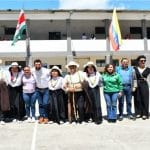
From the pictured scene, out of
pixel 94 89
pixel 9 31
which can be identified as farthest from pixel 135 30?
pixel 94 89

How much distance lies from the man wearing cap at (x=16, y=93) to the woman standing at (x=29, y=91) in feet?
0.52

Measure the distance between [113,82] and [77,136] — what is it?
2.49 meters

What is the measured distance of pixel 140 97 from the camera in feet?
Answer: 43.6

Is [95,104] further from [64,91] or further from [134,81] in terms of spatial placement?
[134,81]

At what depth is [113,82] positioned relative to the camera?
12789 millimetres

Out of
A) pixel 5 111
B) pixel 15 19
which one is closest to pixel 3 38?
pixel 15 19

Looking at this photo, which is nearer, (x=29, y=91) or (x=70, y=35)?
(x=29, y=91)

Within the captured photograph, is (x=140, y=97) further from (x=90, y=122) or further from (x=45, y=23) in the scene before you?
(x=45, y=23)

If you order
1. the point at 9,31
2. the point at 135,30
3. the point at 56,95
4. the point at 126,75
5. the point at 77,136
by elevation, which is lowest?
the point at 77,136

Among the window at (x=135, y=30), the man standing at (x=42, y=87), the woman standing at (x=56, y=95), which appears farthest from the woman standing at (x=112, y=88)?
the window at (x=135, y=30)

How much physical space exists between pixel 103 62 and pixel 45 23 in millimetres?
6468

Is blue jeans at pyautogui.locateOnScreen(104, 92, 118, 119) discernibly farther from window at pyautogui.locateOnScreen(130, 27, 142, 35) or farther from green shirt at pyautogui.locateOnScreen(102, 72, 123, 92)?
window at pyautogui.locateOnScreen(130, 27, 142, 35)

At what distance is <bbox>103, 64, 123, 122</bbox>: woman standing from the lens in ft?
42.0

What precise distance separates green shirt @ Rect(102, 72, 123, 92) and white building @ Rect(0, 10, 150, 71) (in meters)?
29.3
